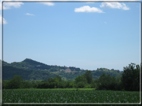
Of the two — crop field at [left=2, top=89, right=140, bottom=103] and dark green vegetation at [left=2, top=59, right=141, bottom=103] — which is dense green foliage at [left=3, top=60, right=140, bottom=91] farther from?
crop field at [left=2, top=89, right=140, bottom=103]

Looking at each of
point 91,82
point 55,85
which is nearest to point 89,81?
point 91,82

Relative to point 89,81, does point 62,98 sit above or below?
below

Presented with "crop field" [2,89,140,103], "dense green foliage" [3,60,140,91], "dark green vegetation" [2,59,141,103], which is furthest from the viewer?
"dense green foliage" [3,60,140,91]

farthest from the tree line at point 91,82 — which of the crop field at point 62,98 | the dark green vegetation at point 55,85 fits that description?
the crop field at point 62,98

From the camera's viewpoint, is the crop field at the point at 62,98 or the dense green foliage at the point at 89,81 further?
the dense green foliage at the point at 89,81

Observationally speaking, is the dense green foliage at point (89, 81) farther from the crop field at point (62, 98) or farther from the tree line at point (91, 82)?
the crop field at point (62, 98)

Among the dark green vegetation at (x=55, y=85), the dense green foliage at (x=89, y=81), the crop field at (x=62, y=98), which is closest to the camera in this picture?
the crop field at (x=62, y=98)

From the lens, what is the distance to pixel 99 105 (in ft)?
24.5

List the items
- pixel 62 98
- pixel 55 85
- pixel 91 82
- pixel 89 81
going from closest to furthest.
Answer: pixel 62 98 < pixel 55 85 < pixel 89 81 < pixel 91 82

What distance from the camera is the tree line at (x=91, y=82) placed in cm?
1266

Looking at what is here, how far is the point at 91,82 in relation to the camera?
19.7 metres

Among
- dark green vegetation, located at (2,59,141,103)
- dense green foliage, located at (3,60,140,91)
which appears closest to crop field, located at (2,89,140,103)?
dark green vegetation, located at (2,59,141,103)

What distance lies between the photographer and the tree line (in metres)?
12.7

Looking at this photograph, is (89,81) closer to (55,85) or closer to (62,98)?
(55,85)
